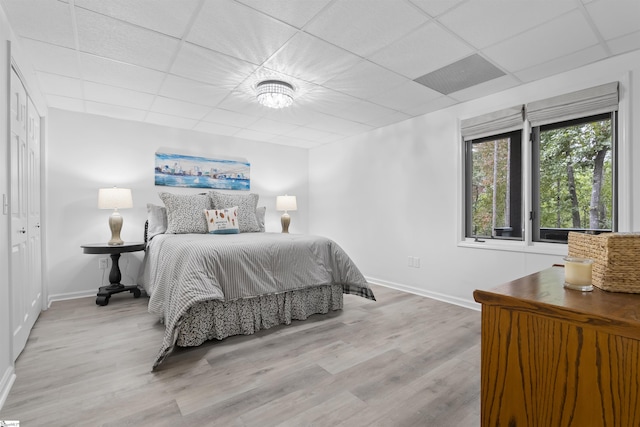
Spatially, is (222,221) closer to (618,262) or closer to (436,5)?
(436,5)

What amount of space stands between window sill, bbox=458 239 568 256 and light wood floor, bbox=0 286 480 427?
0.81m

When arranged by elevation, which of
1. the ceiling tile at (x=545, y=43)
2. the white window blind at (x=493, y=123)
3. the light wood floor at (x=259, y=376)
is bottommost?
the light wood floor at (x=259, y=376)

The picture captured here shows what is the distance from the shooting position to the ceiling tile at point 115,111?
354cm

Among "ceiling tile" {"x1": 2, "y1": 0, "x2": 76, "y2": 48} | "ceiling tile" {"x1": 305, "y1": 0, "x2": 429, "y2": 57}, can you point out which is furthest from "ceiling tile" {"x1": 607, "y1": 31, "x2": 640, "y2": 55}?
"ceiling tile" {"x1": 2, "y1": 0, "x2": 76, "y2": 48}

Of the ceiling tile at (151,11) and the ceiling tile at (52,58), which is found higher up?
the ceiling tile at (151,11)

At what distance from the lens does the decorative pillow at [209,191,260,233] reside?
3.96 metres

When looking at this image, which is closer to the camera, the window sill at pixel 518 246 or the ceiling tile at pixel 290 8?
the ceiling tile at pixel 290 8

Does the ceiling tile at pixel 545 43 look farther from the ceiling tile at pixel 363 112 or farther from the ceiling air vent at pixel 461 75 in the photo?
the ceiling tile at pixel 363 112

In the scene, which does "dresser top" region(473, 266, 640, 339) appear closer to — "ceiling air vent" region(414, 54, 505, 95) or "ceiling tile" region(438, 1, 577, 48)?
"ceiling tile" region(438, 1, 577, 48)

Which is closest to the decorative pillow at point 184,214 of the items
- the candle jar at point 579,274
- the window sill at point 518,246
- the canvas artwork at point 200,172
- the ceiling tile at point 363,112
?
the canvas artwork at point 200,172

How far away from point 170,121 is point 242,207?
4.82 ft

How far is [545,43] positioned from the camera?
7.47 ft

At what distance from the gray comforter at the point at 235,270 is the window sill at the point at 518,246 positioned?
1292 millimetres

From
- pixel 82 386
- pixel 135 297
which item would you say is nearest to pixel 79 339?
pixel 82 386
